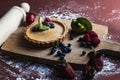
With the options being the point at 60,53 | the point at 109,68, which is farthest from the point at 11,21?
the point at 109,68

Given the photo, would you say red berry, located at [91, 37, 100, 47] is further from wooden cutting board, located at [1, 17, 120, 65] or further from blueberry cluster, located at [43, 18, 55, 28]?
blueberry cluster, located at [43, 18, 55, 28]

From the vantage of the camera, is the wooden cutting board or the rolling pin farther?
the rolling pin

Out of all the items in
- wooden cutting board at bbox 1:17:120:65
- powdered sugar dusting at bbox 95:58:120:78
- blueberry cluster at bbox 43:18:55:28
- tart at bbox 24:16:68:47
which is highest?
blueberry cluster at bbox 43:18:55:28

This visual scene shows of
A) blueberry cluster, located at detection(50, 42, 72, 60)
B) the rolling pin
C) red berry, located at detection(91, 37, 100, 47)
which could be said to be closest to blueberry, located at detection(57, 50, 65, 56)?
blueberry cluster, located at detection(50, 42, 72, 60)

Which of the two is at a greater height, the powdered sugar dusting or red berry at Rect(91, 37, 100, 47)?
red berry at Rect(91, 37, 100, 47)

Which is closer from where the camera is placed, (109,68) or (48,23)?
(109,68)

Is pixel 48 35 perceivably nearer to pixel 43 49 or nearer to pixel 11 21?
pixel 43 49

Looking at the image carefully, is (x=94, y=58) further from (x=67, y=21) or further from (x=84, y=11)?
(x=84, y=11)
